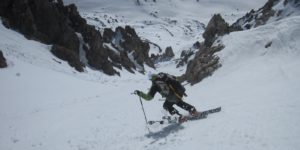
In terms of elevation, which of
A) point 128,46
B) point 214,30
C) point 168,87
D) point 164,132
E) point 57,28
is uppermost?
point 128,46

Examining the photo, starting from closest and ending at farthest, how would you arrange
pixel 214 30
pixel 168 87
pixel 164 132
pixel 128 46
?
pixel 164 132 < pixel 168 87 < pixel 214 30 < pixel 128 46

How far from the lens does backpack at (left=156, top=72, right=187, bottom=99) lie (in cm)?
1108

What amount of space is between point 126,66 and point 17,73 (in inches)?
2238

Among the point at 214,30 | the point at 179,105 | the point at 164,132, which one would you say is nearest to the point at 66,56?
the point at 214,30

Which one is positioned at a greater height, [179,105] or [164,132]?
[179,105]

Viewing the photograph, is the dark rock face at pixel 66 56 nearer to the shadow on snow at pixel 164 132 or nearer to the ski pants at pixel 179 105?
the ski pants at pixel 179 105

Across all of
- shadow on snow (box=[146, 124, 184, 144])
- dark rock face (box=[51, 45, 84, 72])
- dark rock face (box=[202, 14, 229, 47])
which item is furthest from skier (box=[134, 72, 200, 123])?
dark rock face (box=[51, 45, 84, 72])

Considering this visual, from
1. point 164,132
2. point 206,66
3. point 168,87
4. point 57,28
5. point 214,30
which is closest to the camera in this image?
point 164,132

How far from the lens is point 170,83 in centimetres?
1116

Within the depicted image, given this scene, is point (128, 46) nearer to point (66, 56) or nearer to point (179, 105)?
point (66, 56)

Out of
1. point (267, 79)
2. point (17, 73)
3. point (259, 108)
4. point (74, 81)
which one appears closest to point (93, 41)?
point (74, 81)

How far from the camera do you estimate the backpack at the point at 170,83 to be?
11.1 meters

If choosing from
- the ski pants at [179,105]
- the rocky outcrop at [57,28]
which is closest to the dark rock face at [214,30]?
the rocky outcrop at [57,28]

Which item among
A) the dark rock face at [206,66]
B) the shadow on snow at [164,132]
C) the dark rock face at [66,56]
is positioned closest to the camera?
the shadow on snow at [164,132]
